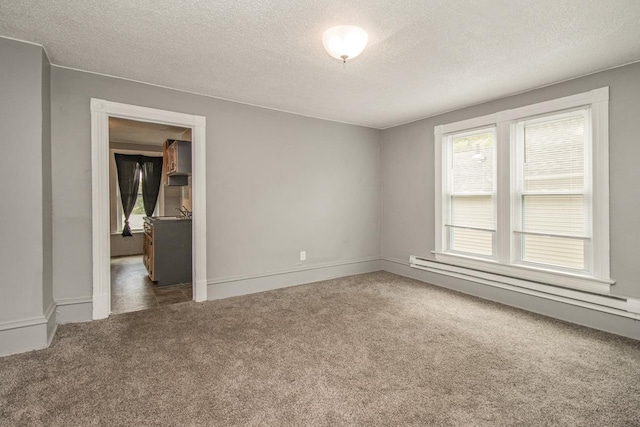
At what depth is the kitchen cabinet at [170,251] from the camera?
461 centimetres

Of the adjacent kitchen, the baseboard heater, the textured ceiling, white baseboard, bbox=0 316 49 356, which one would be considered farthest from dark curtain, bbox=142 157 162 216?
the baseboard heater

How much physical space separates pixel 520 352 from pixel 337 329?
1522 millimetres

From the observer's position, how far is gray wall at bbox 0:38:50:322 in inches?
96.6

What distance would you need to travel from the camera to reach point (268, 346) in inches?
102

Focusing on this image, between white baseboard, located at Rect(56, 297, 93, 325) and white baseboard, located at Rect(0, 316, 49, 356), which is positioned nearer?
white baseboard, located at Rect(0, 316, 49, 356)

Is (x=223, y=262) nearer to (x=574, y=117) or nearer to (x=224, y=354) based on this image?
(x=224, y=354)

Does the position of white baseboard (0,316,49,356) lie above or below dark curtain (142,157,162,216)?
below

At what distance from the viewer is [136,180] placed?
7340mm

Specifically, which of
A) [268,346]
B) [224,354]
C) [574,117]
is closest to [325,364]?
[268,346]

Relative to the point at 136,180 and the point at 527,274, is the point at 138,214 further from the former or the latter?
the point at 527,274

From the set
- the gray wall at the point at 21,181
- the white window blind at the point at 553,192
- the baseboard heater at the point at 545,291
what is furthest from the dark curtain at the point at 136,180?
the white window blind at the point at 553,192

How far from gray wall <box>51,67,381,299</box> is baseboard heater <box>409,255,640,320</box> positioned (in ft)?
4.48

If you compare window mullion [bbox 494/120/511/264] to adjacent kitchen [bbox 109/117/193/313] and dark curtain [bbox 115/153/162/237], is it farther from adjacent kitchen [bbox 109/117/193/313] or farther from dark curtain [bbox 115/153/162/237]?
dark curtain [bbox 115/153/162/237]

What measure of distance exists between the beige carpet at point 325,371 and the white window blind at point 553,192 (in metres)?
0.77
